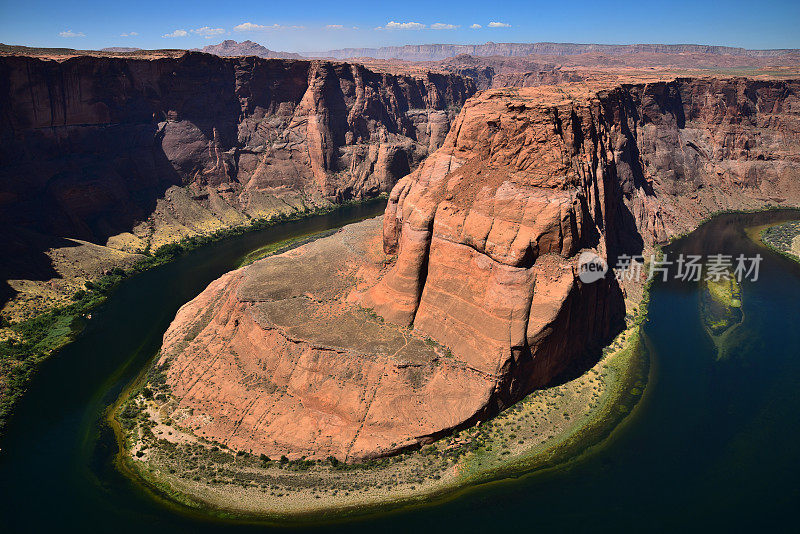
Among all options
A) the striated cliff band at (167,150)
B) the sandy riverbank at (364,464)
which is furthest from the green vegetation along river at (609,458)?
the striated cliff band at (167,150)

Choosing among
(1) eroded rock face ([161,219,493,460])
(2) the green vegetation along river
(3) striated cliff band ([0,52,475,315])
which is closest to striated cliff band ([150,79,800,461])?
(1) eroded rock face ([161,219,493,460])

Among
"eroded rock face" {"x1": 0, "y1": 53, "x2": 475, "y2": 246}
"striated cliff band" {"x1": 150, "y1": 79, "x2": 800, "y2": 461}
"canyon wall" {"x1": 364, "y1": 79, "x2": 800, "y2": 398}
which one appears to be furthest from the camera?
"eroded rock face" {"x1": 0, "y1": 53, "x2": 475, "y2": 246}

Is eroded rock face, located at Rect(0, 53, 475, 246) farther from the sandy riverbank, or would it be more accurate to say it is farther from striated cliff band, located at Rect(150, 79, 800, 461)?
the sandy riverbank

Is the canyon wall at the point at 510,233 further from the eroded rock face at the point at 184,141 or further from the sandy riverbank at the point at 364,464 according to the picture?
the eroded rock face at the point at 184,141

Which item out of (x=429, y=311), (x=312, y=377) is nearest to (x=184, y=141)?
(x=312, y=377)

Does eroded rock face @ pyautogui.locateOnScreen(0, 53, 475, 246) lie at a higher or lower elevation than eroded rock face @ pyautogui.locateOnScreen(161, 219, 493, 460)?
higher
